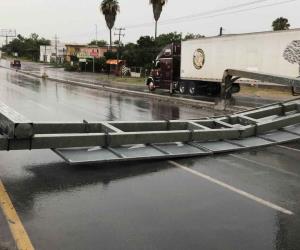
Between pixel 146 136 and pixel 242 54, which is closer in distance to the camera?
pixel 146 136

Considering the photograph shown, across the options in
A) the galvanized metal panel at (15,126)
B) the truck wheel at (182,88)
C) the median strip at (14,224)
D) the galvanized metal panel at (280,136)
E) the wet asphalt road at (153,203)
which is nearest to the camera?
the median strip at (14,224)

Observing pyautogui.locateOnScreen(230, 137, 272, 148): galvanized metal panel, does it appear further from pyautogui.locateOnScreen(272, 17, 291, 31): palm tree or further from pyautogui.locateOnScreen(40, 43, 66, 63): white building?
pyautogui.locateOnScreen(40, 43, 66, 63): white building

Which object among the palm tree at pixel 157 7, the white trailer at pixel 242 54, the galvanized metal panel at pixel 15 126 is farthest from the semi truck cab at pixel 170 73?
the palm tree at pixel 157 7

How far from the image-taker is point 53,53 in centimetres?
14938

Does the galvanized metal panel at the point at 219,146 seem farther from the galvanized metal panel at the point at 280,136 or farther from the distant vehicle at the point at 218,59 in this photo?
the distant vehicle at the point at 218,59

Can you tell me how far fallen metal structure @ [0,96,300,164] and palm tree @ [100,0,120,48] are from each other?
71967 millimetres

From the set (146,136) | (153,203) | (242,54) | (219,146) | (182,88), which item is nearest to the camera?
(153,203)

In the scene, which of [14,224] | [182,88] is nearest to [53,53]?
[182,88]

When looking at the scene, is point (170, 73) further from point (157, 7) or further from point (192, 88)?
point (157, 7)

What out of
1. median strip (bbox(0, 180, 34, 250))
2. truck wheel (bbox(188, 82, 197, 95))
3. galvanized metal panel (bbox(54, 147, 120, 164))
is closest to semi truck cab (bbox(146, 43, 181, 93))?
truck wheel (bbox(188, 82, 197, 95))

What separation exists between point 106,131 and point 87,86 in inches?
1153

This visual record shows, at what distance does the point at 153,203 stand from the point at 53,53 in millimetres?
148250

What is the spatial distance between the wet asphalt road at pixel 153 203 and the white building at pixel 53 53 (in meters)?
124

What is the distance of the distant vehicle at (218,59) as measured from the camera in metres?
24.2
